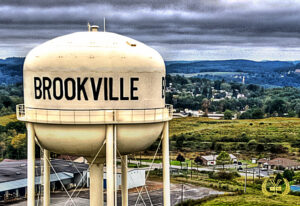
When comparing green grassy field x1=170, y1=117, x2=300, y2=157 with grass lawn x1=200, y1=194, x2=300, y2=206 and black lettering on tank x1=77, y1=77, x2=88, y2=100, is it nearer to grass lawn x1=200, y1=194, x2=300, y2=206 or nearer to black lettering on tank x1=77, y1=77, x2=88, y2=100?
grass lawn x1=200, y1=194, x2=300, y2=206

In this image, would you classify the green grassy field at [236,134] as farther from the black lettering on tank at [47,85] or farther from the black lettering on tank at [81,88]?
the black lettering on tank at [81,88]

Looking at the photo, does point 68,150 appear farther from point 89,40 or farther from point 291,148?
point 291,148

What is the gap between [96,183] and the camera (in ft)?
49.6

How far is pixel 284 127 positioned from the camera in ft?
299

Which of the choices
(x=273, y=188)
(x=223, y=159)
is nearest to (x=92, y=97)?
(x=273, y=188)

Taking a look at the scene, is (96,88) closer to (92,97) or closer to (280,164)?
(92,97)

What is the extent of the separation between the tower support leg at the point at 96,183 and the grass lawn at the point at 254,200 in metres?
25.9

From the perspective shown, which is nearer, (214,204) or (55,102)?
(55,102)

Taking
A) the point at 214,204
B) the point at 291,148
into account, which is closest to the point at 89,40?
the point at 214,204

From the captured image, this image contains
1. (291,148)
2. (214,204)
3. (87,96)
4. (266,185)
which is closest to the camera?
(87,96)

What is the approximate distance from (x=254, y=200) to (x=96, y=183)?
100 feet

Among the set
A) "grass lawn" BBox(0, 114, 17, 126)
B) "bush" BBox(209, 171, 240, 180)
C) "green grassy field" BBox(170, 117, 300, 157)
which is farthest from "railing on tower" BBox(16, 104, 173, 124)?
"grass lawn" BBox(0, 114, 17, 126)

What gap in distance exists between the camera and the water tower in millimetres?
12508

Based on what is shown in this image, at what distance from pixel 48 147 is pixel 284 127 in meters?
82.7
